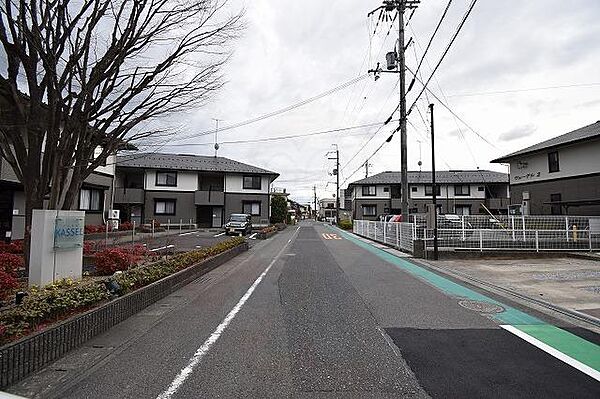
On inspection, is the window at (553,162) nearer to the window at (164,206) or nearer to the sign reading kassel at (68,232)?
A: the sign reading kassel at (68,232)

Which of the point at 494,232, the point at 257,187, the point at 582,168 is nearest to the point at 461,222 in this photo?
the point at 494,232

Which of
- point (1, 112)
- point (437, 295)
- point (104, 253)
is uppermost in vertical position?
point (1, 112)

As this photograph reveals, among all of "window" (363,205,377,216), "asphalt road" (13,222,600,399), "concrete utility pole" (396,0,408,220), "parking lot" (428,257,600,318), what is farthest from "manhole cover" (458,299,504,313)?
"window" (363,205,377,216)

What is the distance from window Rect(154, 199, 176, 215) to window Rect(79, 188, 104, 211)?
14222 millimetres

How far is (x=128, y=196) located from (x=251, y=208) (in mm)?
12159

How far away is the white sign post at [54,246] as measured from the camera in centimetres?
715

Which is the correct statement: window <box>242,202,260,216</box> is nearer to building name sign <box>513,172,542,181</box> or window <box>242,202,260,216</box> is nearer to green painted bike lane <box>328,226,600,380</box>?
building name sign <box>513,172,542,181</box>

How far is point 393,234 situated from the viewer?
21734mm

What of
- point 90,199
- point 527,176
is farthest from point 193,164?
point 527,176

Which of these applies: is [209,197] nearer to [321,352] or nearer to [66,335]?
[66,335]

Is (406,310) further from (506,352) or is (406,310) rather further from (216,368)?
(216,368)

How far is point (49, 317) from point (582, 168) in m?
27.4

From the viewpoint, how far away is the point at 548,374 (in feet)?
14.0

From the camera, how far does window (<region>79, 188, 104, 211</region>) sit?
22.4 meters
